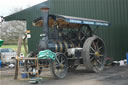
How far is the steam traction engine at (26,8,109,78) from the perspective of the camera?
9023 millimetres

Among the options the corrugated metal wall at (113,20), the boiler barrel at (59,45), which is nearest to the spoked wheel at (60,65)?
the boiler barrel at (59,45)

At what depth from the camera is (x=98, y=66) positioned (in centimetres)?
1084

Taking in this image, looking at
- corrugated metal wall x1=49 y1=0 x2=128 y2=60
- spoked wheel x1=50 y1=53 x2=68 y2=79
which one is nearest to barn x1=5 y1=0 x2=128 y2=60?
corrugated metal wall x1=49 y1=0 x2=128 y2=60

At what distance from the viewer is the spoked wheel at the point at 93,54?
382 inches

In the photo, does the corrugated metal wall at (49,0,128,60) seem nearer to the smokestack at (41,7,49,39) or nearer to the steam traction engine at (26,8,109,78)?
the steam traction engine at (26,8,109,78)

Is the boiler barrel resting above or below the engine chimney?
below

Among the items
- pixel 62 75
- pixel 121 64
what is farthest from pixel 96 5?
pixel 62 75

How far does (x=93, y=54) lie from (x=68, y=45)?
1.28 meters

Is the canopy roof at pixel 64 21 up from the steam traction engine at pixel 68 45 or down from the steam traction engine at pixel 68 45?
up

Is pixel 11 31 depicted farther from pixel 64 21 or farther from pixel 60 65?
pixel 60 65

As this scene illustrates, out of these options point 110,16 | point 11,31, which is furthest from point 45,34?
point 11,31

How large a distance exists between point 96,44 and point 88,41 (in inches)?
32.9

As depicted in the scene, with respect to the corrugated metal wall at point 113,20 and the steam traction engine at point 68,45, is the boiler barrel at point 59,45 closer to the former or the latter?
the steam traction engine at point 68,45

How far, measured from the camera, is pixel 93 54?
10.4m
